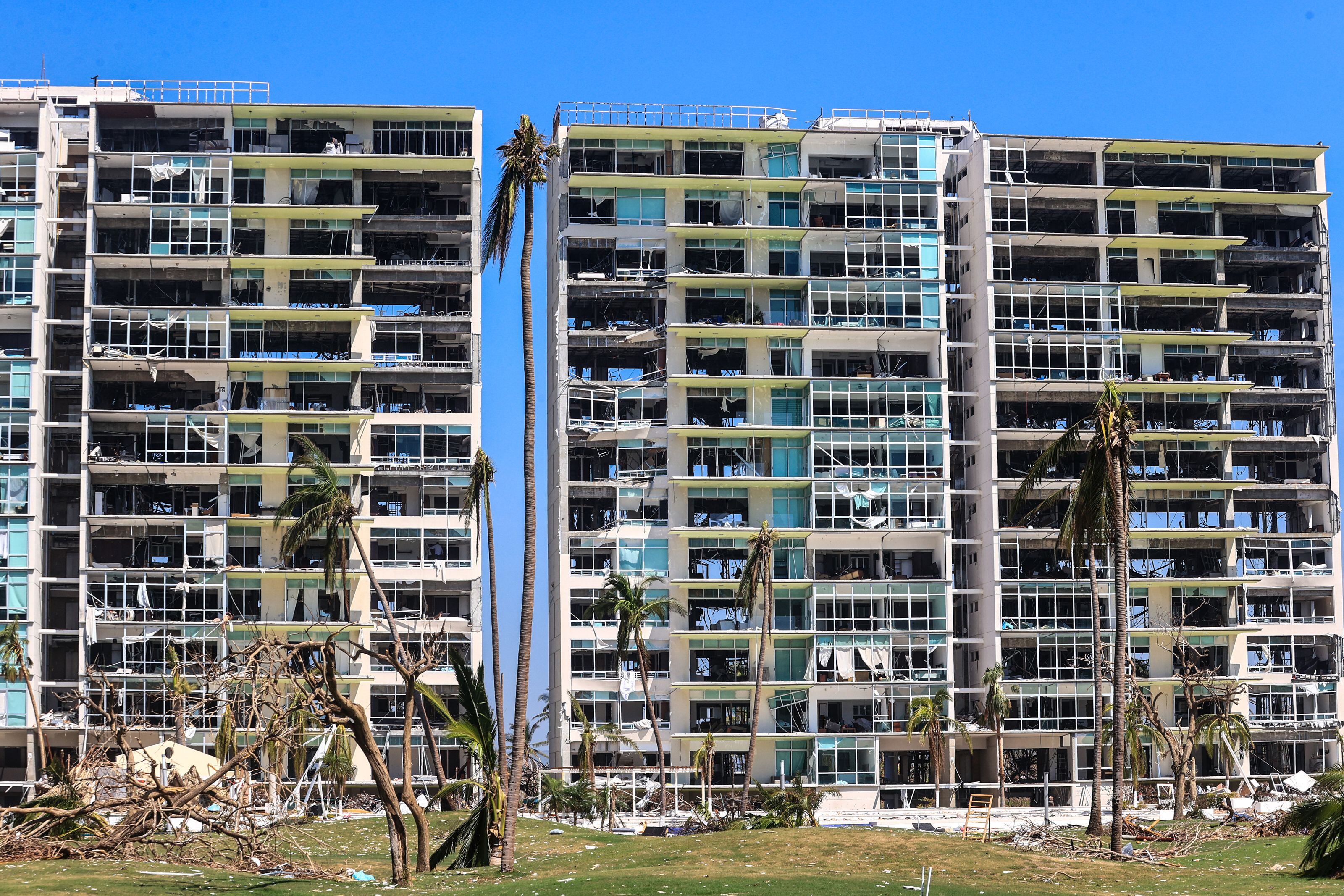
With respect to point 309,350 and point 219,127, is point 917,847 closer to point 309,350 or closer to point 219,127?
Result: point 309,350

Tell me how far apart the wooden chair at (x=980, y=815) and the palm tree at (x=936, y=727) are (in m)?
2.45

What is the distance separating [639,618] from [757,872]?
1882 inches

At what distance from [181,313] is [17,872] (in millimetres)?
67364

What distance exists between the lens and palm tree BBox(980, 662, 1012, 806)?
10275 cm

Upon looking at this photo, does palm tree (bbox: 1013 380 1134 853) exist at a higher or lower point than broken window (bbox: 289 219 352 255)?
lower

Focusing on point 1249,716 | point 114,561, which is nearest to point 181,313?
point 114,561

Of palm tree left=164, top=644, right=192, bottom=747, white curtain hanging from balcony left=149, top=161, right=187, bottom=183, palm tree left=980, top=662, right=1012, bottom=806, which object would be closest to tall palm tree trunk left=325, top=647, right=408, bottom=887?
palm tree left=164, top=644, right=192, bottom=747

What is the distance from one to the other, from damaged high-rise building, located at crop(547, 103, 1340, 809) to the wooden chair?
2098mm

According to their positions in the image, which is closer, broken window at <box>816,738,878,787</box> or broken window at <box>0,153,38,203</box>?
broken window at <box>816,738,878,787</box>

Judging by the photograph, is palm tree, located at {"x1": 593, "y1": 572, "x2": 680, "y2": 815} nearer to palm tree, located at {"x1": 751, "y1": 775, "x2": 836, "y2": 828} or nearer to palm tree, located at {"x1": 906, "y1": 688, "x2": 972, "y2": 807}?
palm tree, located at {"x1": 751, "y1": 775, "x2": 836, "y2": 828}

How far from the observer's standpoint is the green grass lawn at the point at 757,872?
4366 cm

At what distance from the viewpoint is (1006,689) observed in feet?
356

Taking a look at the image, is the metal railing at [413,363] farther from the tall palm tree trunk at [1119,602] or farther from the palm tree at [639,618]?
the tall palm tree trunk at [1119,602]

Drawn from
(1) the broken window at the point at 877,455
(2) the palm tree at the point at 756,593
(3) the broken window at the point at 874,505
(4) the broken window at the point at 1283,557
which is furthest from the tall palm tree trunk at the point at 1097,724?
(4) the broken window at the point at 1283,557
